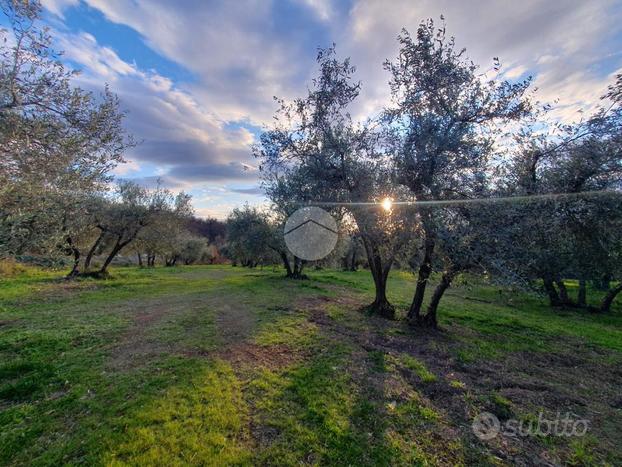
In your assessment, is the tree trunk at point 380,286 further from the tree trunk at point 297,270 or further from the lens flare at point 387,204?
the tree trunk at point 297,270

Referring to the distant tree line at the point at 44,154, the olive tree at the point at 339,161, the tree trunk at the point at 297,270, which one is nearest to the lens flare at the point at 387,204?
the olive tree at the point at 339,161

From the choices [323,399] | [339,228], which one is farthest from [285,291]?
[323,399]

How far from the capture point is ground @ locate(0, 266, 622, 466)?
4.87 m

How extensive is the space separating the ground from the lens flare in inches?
161

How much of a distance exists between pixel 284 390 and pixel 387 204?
26.4 feet

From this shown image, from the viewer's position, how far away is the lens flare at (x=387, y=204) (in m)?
11.7

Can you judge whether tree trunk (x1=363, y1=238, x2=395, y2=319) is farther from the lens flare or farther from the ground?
the lens flare

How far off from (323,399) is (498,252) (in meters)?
6.64

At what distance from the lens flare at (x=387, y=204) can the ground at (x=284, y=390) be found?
13.4ft

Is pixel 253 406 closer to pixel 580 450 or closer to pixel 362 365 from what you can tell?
pixel 362 365

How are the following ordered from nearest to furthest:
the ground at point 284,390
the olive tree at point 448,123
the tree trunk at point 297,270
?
the ground at point 284,390 < the olive tree at point 448,123 < the tree trunk at point 297,270

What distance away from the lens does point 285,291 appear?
22047 millimetres

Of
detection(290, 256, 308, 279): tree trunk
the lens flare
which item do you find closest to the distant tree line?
the lens flare

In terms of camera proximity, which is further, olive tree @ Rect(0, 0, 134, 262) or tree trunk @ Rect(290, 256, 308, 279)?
tree trunk @ Rect(290, 256, 308, 279)
